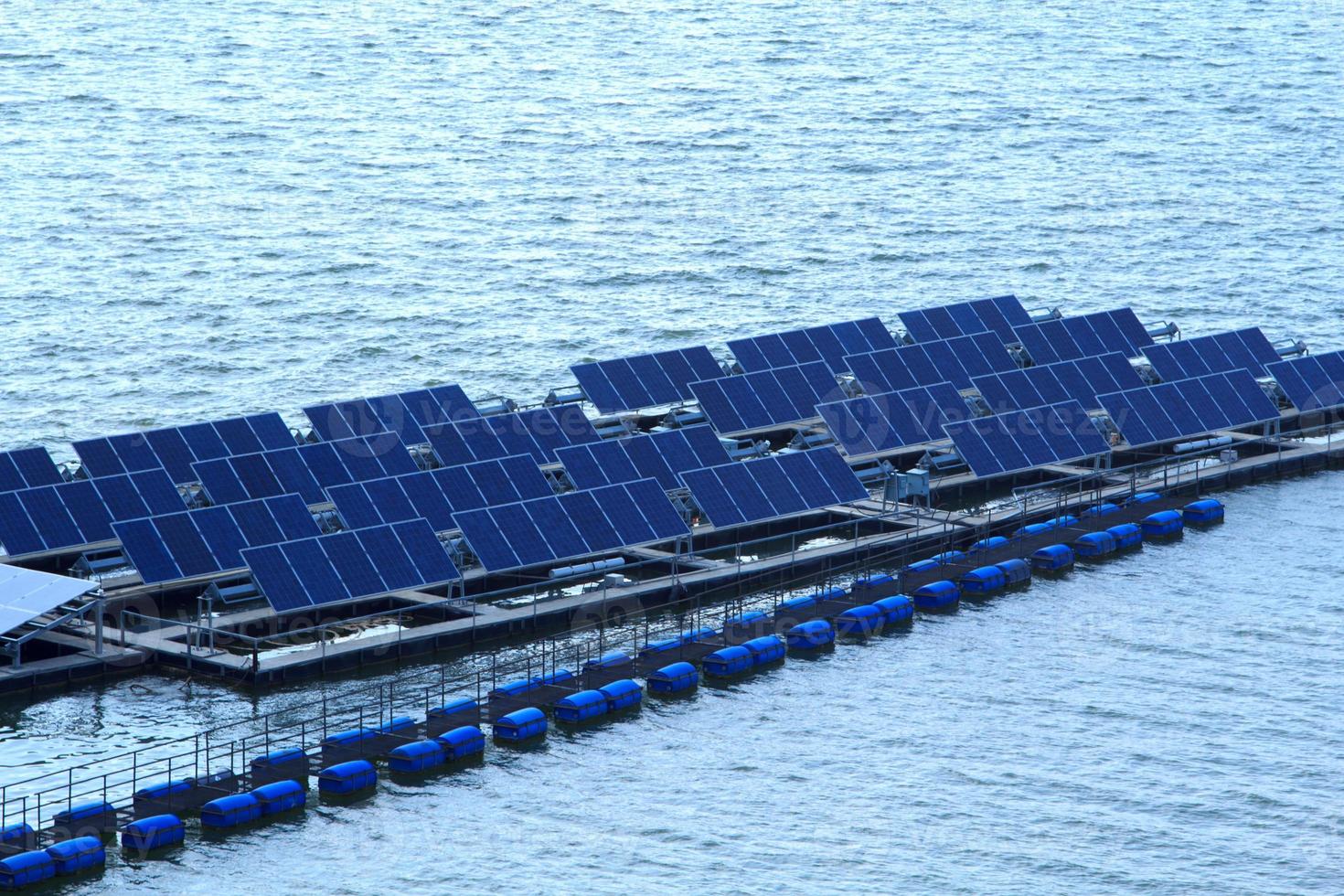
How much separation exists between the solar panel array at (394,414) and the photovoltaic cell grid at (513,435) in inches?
63.0

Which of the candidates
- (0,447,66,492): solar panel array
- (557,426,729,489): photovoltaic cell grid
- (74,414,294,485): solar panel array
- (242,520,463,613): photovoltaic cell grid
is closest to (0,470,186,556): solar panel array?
(0,447,66,492): solar panel array

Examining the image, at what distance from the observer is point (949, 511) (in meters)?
102

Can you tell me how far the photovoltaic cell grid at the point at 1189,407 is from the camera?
109 meters

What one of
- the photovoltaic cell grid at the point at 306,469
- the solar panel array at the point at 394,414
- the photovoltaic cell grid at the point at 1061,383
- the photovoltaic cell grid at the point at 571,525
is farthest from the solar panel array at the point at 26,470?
the photovoltaic cell grid at the point at 1061,383

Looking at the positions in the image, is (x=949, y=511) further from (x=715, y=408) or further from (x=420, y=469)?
(x=420, y=469)

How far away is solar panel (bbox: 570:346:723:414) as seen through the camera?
10719 cm

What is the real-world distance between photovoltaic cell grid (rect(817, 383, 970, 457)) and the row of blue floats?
8383mm

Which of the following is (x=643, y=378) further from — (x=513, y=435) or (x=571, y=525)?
(x=571, y=525)

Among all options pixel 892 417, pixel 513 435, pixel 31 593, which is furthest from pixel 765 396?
pixel 31 593

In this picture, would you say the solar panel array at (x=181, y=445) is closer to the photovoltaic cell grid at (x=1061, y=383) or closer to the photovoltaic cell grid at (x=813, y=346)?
the photovoltaic cell grid at (x=813, y=346)

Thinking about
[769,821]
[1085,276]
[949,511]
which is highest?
[1085,276]

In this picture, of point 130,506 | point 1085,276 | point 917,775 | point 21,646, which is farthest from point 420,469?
point 1085,276

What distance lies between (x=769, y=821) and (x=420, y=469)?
107 ft

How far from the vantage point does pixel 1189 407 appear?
11138 centimetres
